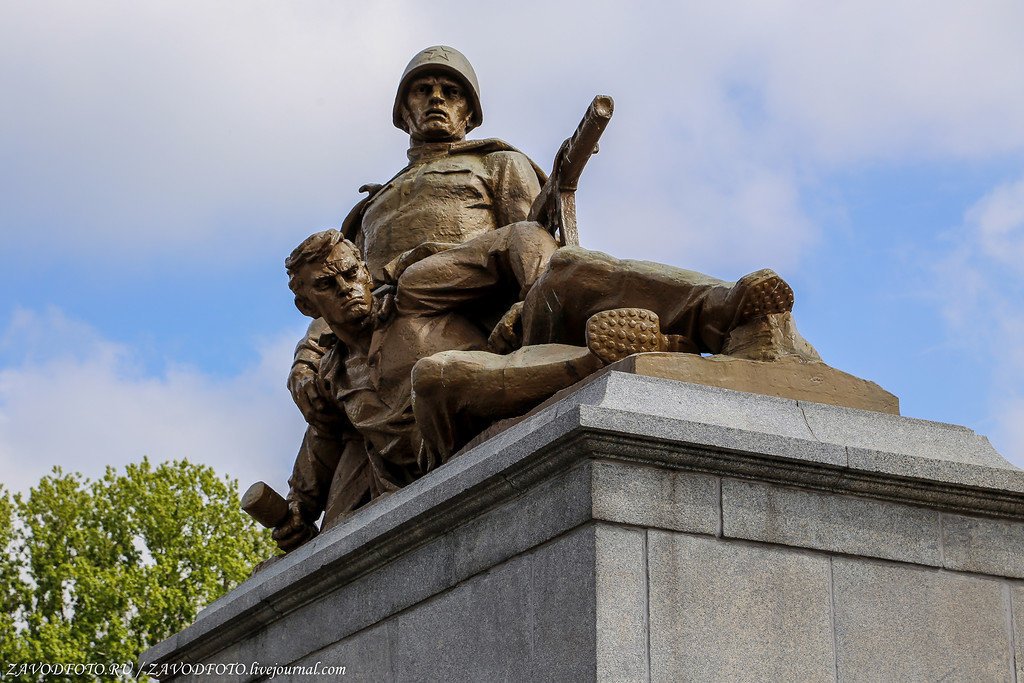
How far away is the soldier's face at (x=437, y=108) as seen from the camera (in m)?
10.5

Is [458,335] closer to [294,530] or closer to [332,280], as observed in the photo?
[332,280]

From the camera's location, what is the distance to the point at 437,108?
34.3 feet

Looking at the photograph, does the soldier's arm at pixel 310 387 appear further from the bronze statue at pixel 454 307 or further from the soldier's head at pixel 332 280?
the soldier's head at pixel 332 280

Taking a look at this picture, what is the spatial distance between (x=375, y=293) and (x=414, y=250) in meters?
0.38

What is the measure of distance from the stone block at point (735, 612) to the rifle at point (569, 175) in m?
3.02

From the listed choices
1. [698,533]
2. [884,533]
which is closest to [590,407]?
[698,533]

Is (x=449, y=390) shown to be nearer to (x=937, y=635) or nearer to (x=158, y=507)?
(x=937, y=635)

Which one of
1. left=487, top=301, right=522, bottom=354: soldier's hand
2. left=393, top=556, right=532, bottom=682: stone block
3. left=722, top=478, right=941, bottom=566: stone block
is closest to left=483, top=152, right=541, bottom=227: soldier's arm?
left=487, top=301, right=522, bottom=354: soldier's hand

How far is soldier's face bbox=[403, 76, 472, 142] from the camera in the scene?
412 inches

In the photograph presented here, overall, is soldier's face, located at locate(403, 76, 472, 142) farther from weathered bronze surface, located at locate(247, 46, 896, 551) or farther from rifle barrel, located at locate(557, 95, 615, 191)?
rifle barrel, located at locate(557, 95, 615, 191)

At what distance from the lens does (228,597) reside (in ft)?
30.0

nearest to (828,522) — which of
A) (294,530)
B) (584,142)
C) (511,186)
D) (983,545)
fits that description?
(983,545)

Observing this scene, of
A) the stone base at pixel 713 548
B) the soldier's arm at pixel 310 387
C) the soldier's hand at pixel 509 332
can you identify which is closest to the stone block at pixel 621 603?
the stone base at pixel 713 548

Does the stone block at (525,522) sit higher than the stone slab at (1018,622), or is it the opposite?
the stone block at (525,522)
